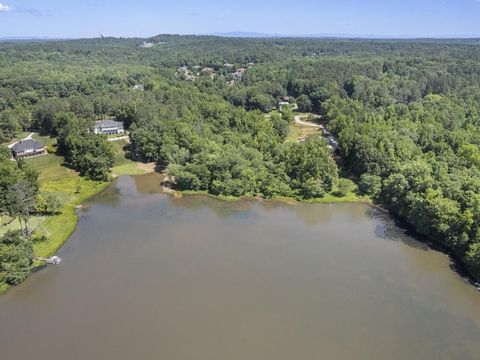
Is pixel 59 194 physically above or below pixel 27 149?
below

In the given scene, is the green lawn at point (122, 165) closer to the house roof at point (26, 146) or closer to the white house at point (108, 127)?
the white house at point (108, 127)

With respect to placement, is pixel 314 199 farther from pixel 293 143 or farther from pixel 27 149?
pixel 27 149

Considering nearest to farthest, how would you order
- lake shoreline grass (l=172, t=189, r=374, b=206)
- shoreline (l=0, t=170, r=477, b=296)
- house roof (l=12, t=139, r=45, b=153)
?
1. shoreline (l=0, t=170, r=477, b=296)
2. lake shoreline grass (l=172, t=189, r=374, b=206)
3. house roof (l=12, t=139, r=45, b=153)

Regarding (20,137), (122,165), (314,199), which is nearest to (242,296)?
(314,199)

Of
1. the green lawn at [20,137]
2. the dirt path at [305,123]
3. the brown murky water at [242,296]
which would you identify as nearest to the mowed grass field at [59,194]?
the brown murky water at [242,296]

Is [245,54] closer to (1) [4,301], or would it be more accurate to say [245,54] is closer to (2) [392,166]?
(2) [392,166]

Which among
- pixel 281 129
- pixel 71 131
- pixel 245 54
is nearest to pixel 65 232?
pixel 71 131

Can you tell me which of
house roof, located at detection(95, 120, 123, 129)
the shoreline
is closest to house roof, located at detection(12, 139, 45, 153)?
house roof, located at detection(95, 120, 123, 129)

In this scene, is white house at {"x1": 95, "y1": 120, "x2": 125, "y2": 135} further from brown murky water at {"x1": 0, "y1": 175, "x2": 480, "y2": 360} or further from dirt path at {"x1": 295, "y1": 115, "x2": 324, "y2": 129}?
dirt path at {"x1": 295, "y1": 115, "x2": 324, "y2": 129}
